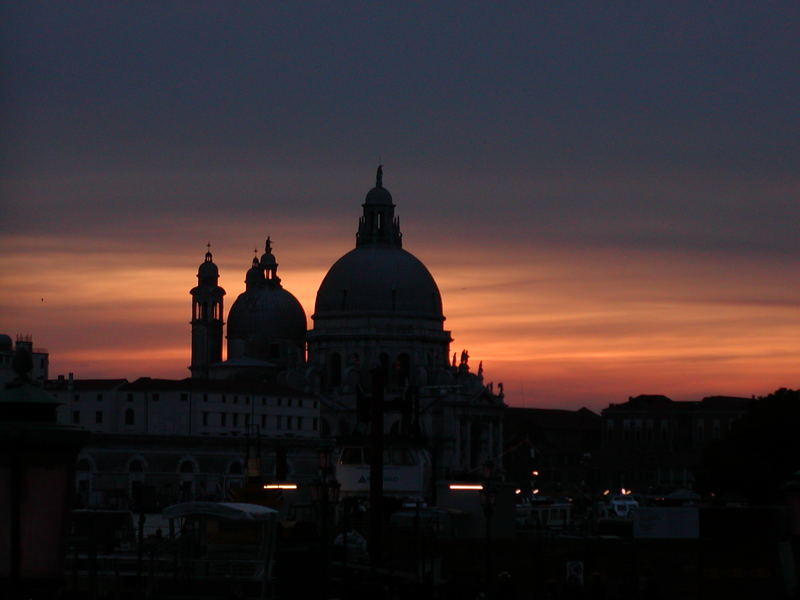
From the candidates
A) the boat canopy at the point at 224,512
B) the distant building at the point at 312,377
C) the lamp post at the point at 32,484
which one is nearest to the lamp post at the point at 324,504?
the boat canopy at the point at 224,512

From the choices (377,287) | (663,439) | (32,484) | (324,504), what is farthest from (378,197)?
(32,484)

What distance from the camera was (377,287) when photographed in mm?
158500

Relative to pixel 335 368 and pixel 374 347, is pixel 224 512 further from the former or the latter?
pixel 335 368

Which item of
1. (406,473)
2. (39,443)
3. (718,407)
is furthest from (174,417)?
(39,443)

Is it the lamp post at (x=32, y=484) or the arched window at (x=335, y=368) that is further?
the arched window at (x=335, y=368)

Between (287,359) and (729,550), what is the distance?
442ft

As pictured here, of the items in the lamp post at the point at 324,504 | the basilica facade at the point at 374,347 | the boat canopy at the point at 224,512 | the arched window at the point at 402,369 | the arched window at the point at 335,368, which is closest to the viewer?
the boat canopy at the point at 224,512

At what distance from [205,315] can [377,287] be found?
53.1 ft

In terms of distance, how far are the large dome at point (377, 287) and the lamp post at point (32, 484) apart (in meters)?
150

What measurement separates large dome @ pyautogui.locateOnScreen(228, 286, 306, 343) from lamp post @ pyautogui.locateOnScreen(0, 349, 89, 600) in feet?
519

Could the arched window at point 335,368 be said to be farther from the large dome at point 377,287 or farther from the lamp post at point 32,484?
the lamp post at point 32,484

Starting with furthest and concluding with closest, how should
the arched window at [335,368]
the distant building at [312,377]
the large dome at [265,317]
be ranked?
the large dome at [265,317]
the arched window at [335,368]
the distant building at [312,377]

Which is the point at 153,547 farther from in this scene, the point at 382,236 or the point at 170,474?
the point at 382,236

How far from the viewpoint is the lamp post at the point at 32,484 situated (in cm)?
746
